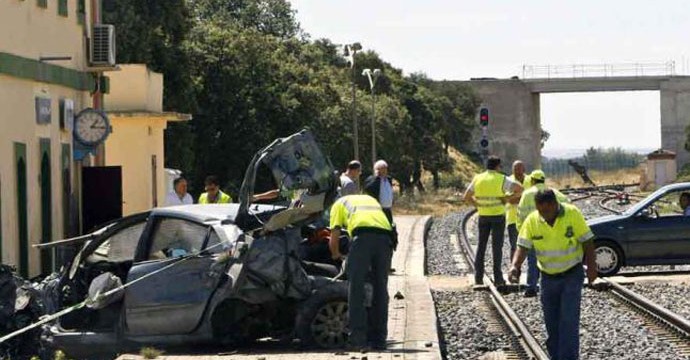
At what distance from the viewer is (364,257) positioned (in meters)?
16.4

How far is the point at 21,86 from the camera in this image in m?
23.4

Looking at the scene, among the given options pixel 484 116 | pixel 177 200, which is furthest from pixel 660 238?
pixel 484 116

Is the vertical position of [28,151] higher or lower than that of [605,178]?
higher

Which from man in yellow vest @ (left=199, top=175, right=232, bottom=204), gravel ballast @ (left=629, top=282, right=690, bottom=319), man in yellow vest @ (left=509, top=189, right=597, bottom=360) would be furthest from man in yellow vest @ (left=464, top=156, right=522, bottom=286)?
man in yellow vest @ (left=509, top=189, right=597, bottom=360)

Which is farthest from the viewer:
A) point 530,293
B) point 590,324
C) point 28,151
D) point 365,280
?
point 530,293

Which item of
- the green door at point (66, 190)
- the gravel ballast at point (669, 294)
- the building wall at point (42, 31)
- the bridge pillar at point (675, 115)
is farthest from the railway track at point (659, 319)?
the bridge pillar at point (675, 115)

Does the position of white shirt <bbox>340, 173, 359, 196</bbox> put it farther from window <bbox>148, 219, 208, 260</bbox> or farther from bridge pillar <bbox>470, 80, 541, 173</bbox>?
bridge pillar <bbox>470, 80, 541, 173</bbox>

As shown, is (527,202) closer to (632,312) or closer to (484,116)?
(632,312)

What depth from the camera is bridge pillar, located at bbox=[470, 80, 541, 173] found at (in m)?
126

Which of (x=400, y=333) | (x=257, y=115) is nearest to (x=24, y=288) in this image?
(x=400, y=333)

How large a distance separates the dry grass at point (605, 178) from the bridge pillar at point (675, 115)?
3.31 meters

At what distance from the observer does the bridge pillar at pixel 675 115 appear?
123812 millimetres

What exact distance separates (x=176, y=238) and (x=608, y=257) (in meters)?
12.2

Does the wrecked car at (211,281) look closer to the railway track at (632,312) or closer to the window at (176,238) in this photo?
the window at (176,238)
